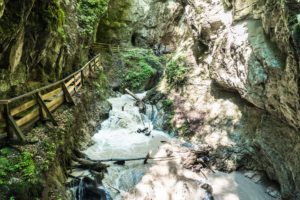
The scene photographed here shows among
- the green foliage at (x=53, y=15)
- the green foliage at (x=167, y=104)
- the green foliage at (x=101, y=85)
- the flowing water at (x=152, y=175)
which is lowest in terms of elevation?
the flowing water at (x=152, y=175)

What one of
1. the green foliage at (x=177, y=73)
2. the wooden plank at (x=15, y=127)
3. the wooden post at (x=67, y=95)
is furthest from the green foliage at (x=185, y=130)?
the wooden plank at (x=15, y=127)

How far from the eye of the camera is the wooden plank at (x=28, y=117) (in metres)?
7.09

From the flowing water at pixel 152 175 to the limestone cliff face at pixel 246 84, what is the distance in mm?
1099

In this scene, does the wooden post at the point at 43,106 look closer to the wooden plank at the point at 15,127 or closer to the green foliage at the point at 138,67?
the wooden plank at the point at 15,127

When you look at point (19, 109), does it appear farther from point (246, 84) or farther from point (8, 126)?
point (246, 84)

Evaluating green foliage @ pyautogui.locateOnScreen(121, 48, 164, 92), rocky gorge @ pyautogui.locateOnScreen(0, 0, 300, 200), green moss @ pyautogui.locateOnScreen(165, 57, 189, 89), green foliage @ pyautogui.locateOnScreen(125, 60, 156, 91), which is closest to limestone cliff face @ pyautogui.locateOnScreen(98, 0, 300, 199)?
rocky gorge @ pyautogui.locateOnScreen(0, 0, 300, 200)

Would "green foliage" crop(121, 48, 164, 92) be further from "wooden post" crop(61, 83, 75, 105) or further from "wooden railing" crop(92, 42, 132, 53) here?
"wooden post" crop(61, 83, 75, 105)

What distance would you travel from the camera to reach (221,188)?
33.1 feet

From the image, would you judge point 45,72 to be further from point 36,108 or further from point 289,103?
point 289,103

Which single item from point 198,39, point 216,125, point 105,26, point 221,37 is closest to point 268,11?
point 221,37

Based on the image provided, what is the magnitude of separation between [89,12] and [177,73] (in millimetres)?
6262

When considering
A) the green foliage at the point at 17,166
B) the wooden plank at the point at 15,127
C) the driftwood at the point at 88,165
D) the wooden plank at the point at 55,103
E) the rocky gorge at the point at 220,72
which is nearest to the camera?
the green foliage at the point at 17,166

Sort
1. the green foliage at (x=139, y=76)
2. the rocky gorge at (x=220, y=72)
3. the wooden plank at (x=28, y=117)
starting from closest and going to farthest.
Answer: the wooden plank at (x=28, y=117) → the rocky gorge at (x=220, y=72) → the green foliage at (x=139, y=76)

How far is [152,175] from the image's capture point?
10.1 meters
